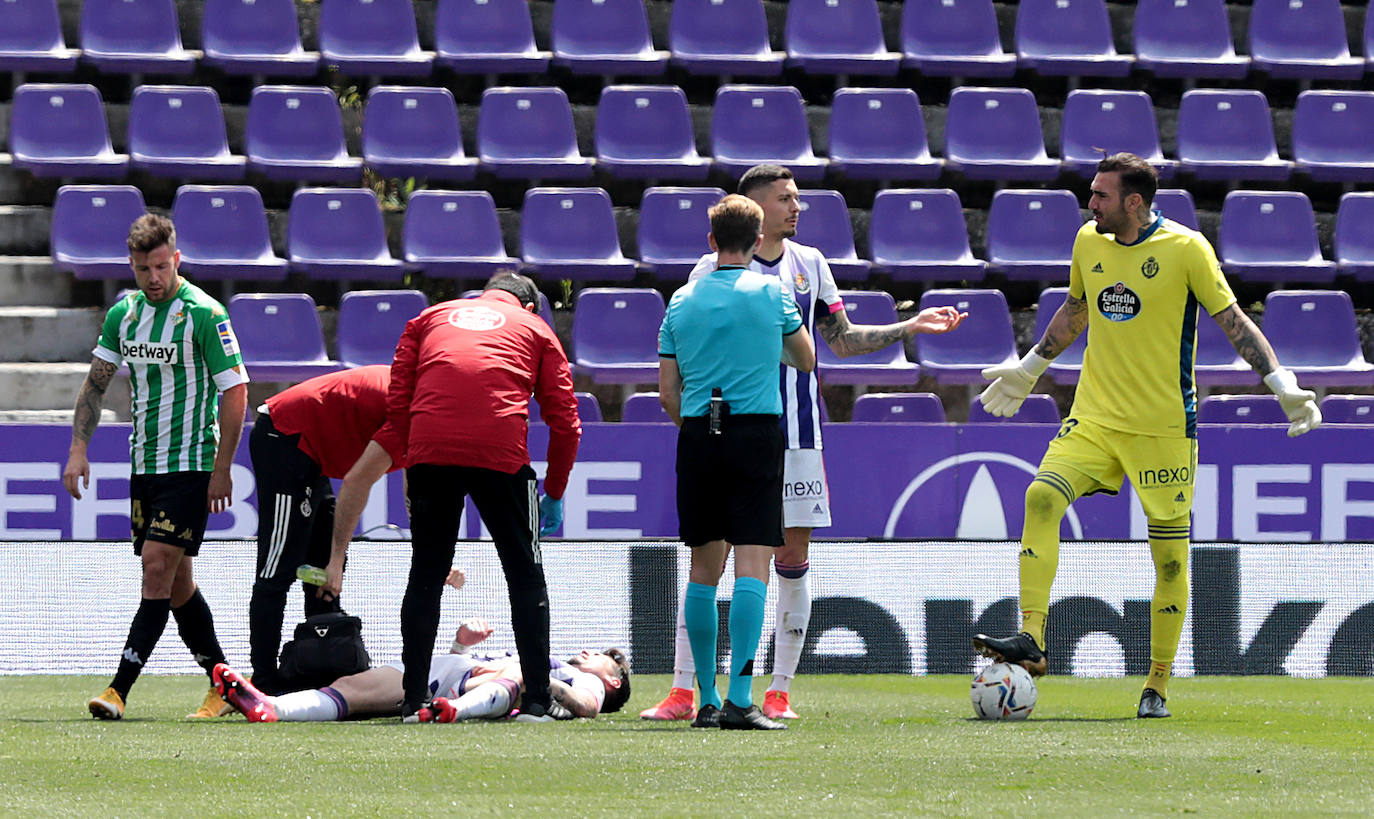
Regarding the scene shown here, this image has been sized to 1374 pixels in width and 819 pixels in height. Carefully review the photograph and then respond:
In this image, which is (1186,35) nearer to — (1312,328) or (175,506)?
(1312,328)

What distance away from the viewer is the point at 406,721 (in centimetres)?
652

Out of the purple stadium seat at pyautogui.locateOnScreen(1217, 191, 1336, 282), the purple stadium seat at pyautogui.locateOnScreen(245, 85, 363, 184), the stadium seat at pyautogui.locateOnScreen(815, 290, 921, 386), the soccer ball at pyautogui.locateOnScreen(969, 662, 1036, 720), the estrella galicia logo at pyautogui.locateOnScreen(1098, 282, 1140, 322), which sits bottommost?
the soccer ball at pyautogui.locateOnScreen(969, 662, 1036, 720)

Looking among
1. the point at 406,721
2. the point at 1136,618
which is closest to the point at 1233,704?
the point at 1136,618

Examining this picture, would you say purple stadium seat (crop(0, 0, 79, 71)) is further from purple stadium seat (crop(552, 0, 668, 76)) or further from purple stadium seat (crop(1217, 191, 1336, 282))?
purple stadium seat (crop(1217, 191, 1336, 282))

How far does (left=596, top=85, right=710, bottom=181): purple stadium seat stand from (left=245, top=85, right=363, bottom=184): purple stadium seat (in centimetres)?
198

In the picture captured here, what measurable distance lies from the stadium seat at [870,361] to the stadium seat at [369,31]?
4.37m

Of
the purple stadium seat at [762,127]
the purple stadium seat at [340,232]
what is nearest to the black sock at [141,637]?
the purple stadium seat at [340,232]

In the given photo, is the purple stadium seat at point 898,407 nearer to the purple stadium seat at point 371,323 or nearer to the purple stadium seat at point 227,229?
the purple stadium seat at point 371,323

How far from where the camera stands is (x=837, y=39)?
50.3 ft

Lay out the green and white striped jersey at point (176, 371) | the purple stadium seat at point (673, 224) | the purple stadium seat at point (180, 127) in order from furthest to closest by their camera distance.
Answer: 1. the purple stadium seat at point (180, 127)
2. the purple stadium seat at point (673, 224)
3. the green and white striped jersey at point (176, 371)

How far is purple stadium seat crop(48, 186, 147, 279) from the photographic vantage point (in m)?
13.2

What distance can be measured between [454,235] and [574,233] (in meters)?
0.90

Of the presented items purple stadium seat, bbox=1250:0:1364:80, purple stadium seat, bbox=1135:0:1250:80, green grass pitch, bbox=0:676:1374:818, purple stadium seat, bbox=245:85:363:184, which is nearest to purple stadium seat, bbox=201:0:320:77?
purple stadium seat, bbox=245:85:363:184

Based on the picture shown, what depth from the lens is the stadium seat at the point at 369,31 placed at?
585 inches
